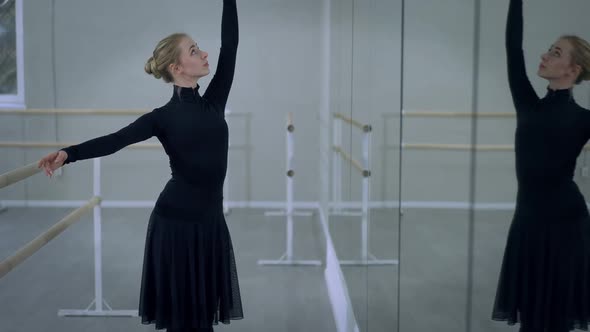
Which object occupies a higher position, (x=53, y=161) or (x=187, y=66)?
(x=187, y=66)

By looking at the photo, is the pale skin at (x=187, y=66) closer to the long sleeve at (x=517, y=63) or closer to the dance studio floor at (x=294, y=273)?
the dance studio floor at (x=294, y=273)

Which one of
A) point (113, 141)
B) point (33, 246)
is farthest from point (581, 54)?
point (33, 246)

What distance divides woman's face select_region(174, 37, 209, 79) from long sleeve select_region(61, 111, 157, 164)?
18 centimetres

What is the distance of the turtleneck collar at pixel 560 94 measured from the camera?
1.67 feet

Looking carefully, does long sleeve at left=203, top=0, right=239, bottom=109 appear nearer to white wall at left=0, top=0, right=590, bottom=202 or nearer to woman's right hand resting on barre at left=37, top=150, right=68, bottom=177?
woman's right hand resting on barre at left=37, top=150, right=68, bottom=177

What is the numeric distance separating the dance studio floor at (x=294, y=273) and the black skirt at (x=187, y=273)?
17.4 inches

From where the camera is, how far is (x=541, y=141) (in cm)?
56

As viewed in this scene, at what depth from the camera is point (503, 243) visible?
1.96 feet

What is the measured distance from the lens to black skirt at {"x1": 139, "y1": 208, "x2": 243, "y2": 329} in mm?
2061

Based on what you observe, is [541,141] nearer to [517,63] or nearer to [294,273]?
[517,63]

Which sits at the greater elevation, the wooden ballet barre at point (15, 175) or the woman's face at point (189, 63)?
the woman's face at point (189, 63)

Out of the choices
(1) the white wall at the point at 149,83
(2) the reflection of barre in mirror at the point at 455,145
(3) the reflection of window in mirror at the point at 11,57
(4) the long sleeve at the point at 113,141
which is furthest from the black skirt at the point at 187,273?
(3) the reflection of window in mirror at the point at 11,57

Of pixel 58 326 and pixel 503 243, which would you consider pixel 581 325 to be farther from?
pixel 58 326

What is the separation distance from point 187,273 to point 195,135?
0.45 m
